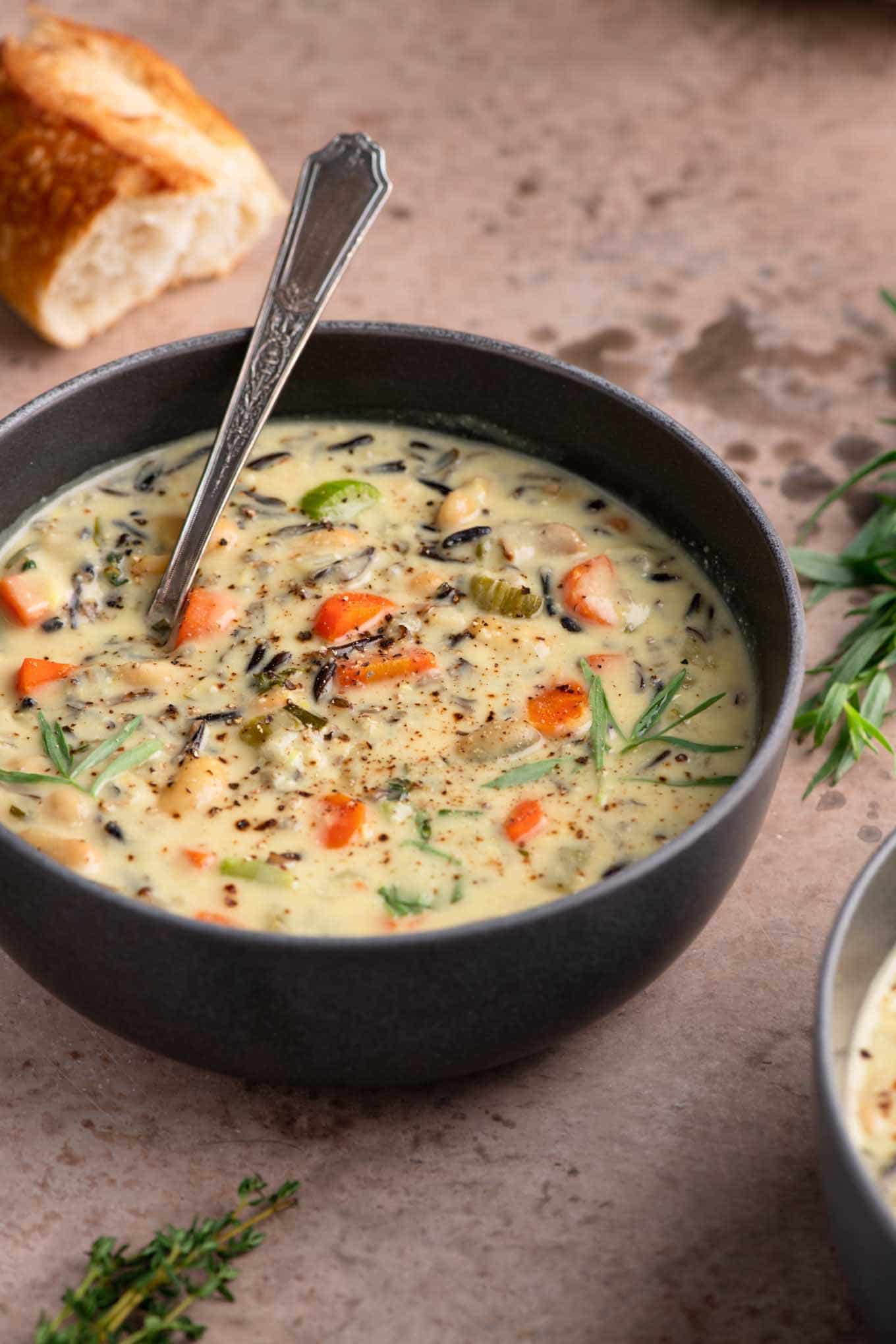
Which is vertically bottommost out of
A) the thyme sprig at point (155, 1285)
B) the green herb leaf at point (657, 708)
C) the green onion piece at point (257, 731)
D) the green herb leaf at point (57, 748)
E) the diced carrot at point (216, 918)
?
the thyme sprig at point (155, 1285)

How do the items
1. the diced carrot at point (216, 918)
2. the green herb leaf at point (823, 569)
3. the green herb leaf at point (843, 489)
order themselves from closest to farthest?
1. the diced carrot at point (216, 918)
2. the green herb leaf at point (823, 569)
3. the green herb leaf at point (843, 489)

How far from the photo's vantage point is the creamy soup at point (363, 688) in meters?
2.50

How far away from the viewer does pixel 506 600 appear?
116 inches

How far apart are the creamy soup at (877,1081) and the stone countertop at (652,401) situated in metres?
0.34

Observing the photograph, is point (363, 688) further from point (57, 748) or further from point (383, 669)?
point (57, 748)

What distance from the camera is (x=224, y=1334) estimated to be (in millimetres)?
2312

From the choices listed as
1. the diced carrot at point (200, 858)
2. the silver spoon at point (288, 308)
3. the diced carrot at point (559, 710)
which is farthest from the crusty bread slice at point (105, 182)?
the diced carrot at point (200, 858)

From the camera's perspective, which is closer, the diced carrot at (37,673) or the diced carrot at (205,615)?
the diced carrot at (37,673)

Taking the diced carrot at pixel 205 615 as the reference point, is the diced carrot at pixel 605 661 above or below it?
above

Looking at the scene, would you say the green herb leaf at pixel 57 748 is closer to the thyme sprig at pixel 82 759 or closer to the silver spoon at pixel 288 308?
the thyme sprig at pixel 82 759

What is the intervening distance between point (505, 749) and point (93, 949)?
751mm

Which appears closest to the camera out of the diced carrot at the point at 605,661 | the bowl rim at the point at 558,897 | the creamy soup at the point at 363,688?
the bowl rim at the point at 558,897

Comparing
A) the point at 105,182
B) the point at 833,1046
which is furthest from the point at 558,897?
A: the point at 105,182

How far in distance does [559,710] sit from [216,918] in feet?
2.31
